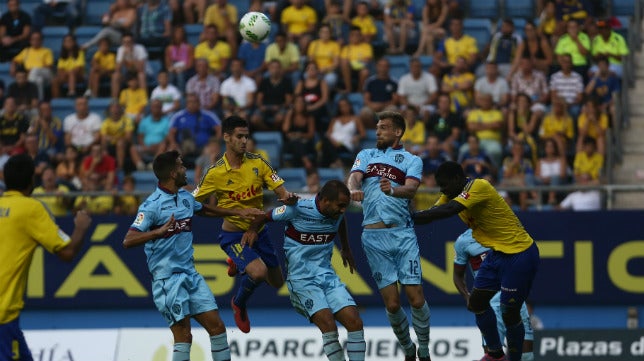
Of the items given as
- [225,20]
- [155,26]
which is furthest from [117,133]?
[225,20]

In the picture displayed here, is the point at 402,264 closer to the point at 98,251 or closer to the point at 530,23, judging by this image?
the point at 98,251

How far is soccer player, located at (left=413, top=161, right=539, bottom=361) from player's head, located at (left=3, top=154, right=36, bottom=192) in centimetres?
429

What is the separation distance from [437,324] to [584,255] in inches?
92.9

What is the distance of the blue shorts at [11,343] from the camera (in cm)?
1080

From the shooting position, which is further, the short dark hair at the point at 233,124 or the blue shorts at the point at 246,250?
the blue shorts at the point at 246,250

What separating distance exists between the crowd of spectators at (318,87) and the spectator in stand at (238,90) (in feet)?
0.09

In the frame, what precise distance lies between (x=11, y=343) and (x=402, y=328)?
4.82 metres

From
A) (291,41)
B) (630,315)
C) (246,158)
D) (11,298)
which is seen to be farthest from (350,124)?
(11,298)

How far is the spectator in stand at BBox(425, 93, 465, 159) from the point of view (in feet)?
69.9

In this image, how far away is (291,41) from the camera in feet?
76.4

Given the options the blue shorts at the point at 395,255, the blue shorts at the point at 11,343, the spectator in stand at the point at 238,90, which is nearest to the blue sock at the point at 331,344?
the blue shorts at the point at 395,255

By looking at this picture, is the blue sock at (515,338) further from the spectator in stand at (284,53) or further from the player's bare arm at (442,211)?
the spectator in stand at (284,53)

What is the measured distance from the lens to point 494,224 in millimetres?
13914

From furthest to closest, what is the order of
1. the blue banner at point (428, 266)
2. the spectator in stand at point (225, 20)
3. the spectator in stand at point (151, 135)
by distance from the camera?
1. the spectator in stand at point (225, 20)
2. the spectator in stand at point (151, 135)
3. the blue banner at point (428, 266)
